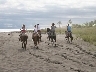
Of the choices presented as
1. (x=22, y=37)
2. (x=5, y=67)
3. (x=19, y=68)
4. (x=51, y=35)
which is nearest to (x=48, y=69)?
(x=19, y=68)

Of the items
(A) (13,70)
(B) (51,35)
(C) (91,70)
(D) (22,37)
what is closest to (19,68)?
(A) (13,70)

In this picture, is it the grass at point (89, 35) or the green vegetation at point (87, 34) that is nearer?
the grass at point (89, 35)

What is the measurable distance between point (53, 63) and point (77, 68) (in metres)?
1.83

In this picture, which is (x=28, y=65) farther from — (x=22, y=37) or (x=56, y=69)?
(x=22, y=37)

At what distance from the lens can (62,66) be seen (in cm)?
1293

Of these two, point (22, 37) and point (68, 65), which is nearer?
point (68, 65)

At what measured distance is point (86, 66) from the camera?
1311cm

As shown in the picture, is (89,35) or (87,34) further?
(87,34)

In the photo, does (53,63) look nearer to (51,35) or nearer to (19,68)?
(19,68)

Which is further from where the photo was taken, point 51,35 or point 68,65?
point 51,35

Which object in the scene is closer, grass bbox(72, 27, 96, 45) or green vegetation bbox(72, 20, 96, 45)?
grass bbox(72, 27, 96, 45)

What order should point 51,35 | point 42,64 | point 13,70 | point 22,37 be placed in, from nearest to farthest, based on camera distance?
point 13,70 → point 42,64 → point 22,37 → point 51,35

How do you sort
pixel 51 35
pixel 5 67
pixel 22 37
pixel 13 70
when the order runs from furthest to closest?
1. pixel 51 35
2. pixel 22 37
3. pixel 5 67
4. pixel 13 70

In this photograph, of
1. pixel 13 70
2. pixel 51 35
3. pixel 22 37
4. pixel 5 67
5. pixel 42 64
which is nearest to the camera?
pixel 13 70
